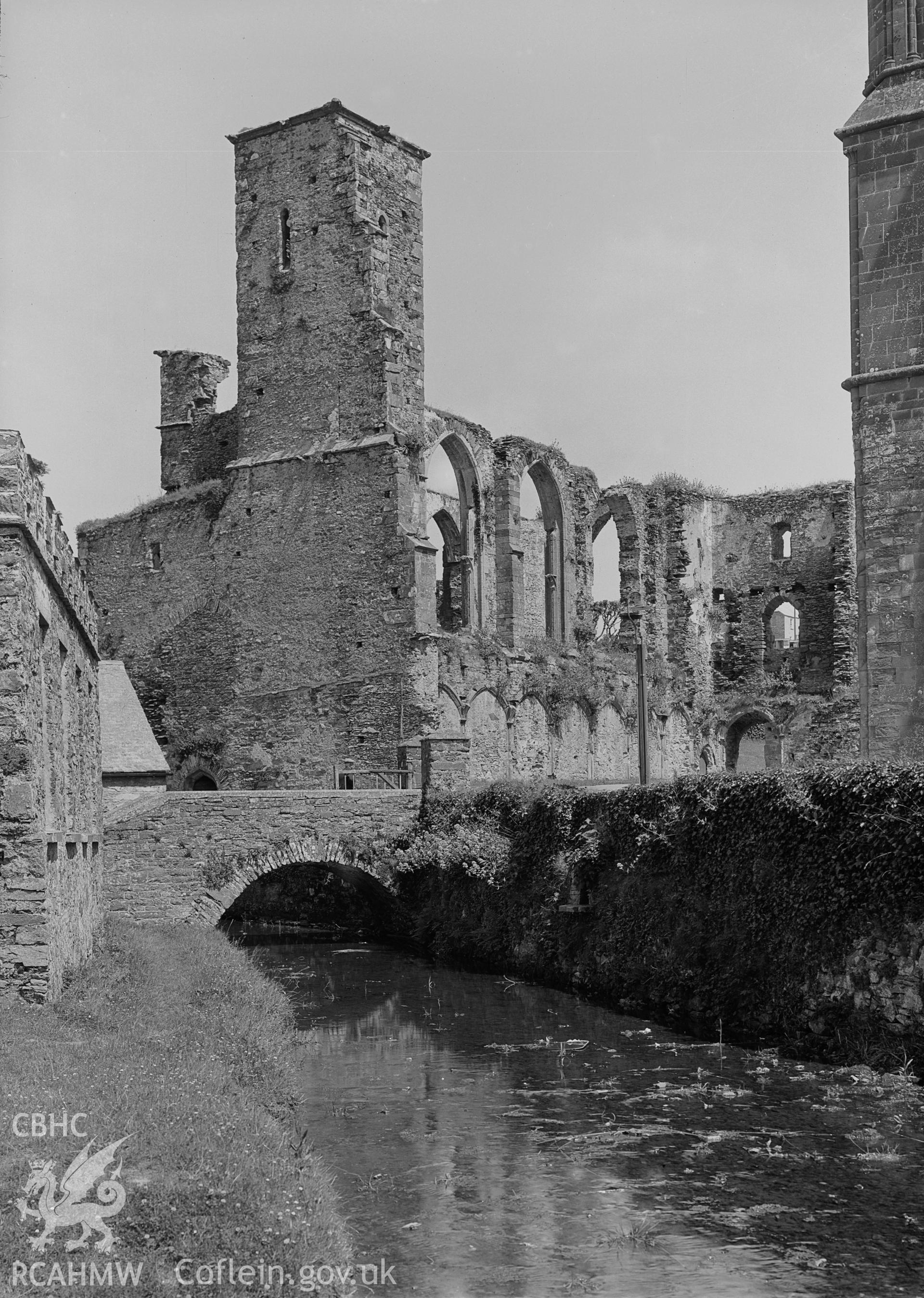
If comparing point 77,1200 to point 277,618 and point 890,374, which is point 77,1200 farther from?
point 277,618

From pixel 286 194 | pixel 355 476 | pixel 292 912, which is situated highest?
pixel 286 194

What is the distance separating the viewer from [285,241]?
30594mm

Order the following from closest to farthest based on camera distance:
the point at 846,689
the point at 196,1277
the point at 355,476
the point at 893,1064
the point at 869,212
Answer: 1. the point at 196,1277
2. the point at 893,1064
3. the point at 869,212
4. the point at 355,476
5. the point at 846,689

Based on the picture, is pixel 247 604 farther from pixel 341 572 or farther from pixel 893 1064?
pixel 893 1064

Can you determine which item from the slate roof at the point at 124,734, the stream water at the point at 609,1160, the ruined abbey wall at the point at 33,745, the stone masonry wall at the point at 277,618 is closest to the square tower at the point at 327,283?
the stone masonry wall at the point at 277,618

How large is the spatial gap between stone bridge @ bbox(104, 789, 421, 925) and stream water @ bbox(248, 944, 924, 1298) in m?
6.02

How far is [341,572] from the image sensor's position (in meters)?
29.4

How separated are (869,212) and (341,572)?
14.1 m

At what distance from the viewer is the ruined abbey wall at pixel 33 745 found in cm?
1058

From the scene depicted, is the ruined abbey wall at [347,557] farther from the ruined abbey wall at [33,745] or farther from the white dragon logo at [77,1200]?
the white dragon logo at [77,1200]

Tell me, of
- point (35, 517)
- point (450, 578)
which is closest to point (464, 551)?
point (450, 578)

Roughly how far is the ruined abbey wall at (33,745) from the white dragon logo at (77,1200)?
3588mm

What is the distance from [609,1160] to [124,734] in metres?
17.1

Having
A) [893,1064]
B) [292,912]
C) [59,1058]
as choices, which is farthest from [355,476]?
[59,1058]
